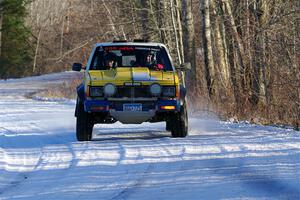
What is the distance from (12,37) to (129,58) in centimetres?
5799

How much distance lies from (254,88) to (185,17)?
433 cm

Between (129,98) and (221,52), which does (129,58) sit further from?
(221,52)

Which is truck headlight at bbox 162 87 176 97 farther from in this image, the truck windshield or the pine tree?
the pine tree

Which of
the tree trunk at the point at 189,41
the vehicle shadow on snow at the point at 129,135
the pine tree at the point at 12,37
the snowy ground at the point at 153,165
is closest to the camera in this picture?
the snowy ground at the point at 153,165

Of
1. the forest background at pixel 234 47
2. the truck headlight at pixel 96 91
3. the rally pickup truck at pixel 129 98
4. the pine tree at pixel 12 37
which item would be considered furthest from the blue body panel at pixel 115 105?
the pine tree at pixel 12 37

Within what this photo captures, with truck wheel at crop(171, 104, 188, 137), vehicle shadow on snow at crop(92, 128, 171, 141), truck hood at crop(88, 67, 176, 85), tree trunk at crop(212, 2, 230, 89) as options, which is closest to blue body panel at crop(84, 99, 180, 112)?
truck hood at crop(88, 67, 176, 85)

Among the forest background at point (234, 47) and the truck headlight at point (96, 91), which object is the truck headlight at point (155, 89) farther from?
the forest background at point (234, 47)

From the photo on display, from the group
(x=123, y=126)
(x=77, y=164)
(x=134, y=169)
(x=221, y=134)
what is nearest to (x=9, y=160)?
(x=77, y=164)

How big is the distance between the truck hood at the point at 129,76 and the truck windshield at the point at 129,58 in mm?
489

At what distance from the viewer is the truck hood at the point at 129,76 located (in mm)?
12523

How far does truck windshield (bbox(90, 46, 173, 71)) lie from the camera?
1358 centimetres

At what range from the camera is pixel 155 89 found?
12539 millimetres

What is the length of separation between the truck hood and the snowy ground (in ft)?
3.30

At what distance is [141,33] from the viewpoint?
28828 millimetres
